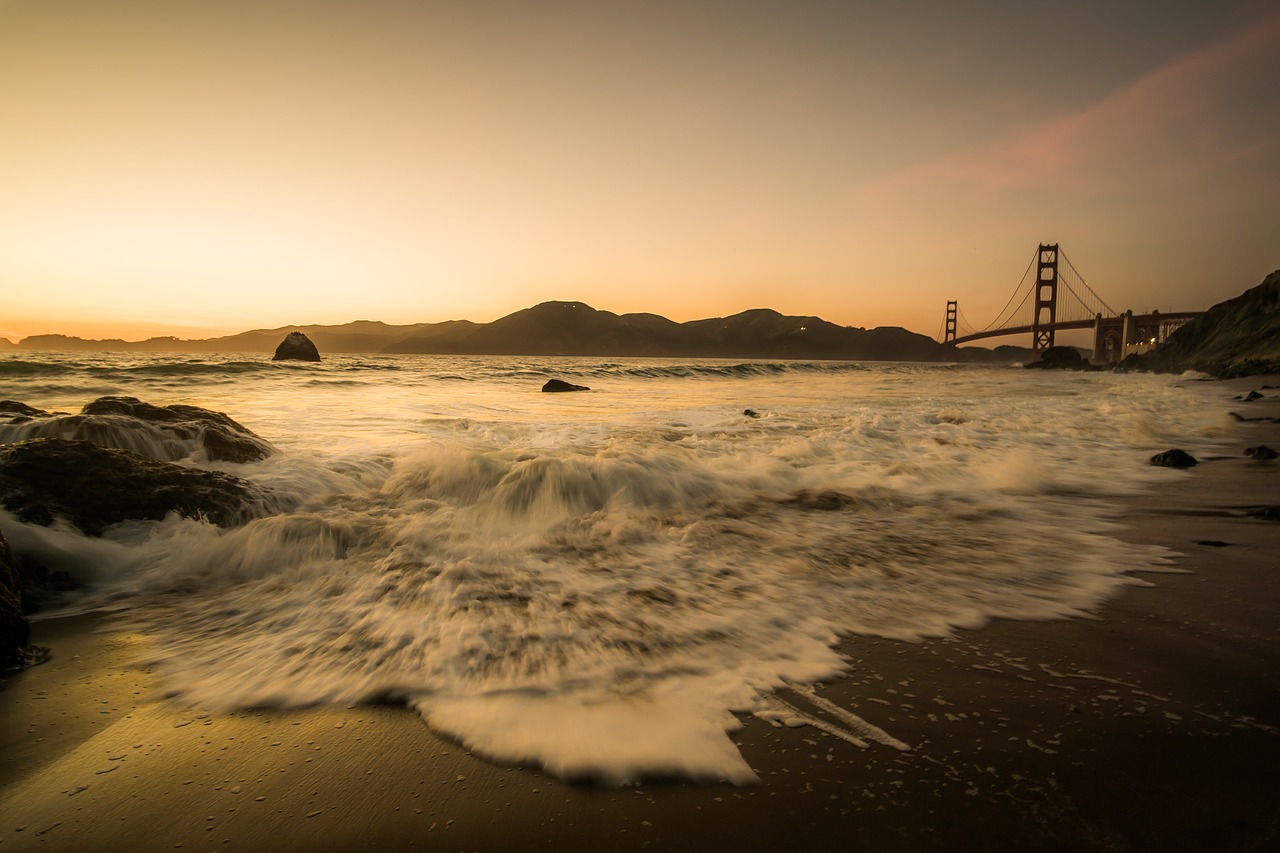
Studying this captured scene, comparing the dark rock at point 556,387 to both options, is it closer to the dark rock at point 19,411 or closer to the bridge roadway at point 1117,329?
the dark rock at point 19,411

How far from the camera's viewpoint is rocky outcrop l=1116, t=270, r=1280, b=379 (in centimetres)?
2570

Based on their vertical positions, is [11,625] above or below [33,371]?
below

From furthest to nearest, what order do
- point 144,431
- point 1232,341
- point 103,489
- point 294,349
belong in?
1. point 294,349
2. point 1232,341
3. point 144,431
4. point 103,489

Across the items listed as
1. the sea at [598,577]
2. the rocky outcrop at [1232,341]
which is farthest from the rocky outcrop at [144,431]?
the rocky outcrop at [1232,341]

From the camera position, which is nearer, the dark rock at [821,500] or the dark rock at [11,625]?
the dark rock at [11,625]

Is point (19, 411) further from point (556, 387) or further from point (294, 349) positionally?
point (294, 349)

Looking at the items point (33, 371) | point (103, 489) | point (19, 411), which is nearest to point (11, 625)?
point (103, 489)

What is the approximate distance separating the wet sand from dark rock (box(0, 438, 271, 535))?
148 cm

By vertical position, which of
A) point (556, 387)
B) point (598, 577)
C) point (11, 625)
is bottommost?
point (598, 577)

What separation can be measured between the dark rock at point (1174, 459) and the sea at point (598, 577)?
0.43 feet

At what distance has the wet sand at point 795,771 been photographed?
4.20 ft

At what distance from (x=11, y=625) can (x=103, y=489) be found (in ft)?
5.34

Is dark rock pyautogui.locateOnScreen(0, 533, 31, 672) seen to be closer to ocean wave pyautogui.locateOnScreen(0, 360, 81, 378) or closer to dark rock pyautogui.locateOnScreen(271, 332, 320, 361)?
ocean wave pyautogui.locateOnScreen(0, 360, 81, 378)

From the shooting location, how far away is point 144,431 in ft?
16.4
